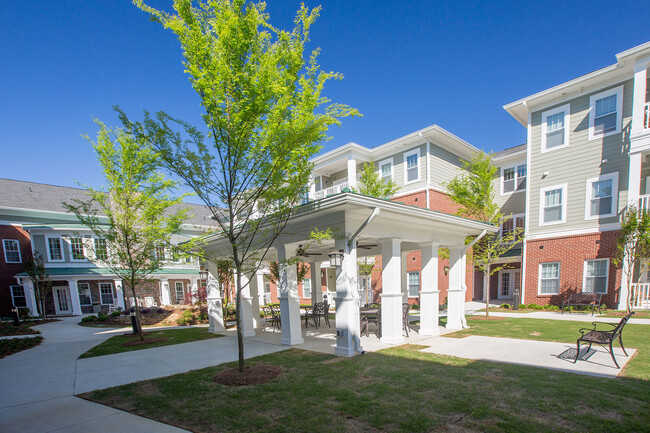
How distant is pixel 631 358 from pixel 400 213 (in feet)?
17.9

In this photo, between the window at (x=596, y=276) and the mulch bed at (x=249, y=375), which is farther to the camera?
the window at (x=596, y=276)

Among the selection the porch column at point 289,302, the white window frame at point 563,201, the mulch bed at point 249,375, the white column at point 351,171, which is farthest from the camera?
the white column at point 351,171

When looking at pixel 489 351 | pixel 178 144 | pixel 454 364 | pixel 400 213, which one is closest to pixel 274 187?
pixel 178 144

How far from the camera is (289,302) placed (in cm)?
822

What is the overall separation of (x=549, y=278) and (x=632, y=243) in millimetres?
3989

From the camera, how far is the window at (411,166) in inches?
704

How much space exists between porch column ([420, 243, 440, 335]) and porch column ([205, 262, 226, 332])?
7.59 metres

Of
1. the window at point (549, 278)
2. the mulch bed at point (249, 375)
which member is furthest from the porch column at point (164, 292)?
the window at point (549, 278)

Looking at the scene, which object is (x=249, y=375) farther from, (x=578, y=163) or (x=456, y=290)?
(x=578, y=163)

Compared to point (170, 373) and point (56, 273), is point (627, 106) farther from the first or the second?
Result: point (56, 273)

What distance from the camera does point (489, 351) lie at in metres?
6.97

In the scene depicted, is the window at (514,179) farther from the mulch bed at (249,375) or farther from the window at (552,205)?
the mulch bed at (249,375)

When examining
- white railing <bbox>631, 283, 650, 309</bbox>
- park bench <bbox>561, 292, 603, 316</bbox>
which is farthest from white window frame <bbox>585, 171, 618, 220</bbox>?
park bench <bbox>561, 292, 603, 316</bbox>

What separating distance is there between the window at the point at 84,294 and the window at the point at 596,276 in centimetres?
3015
